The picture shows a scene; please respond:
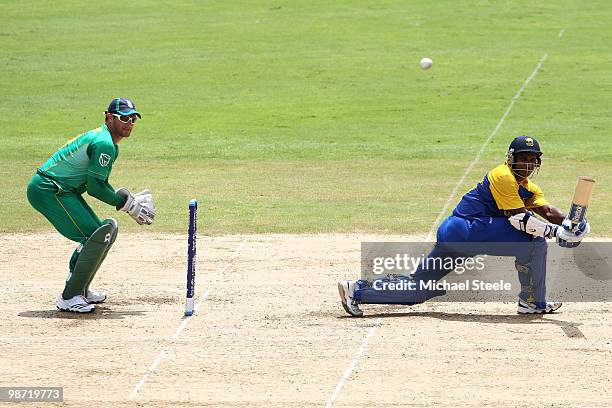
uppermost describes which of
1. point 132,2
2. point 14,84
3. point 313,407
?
point 132,2

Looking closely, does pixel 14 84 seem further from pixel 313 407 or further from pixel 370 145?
pixel 313 407

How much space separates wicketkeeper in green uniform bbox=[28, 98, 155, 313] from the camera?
12383 mm

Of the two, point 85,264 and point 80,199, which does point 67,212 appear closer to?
point 80,199

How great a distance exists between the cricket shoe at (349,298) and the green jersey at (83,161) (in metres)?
2.79

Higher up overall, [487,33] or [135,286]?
[487,33]

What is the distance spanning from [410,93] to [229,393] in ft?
76.2

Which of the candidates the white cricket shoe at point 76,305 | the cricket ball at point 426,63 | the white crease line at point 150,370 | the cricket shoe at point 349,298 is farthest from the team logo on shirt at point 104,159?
the cricket ball at point 426,63

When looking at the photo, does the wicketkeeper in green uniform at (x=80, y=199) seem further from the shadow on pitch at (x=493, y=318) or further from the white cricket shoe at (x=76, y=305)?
the shadow on pitch at (x=493, y=318)

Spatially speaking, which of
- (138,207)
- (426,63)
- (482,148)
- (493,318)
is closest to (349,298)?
(493,318)

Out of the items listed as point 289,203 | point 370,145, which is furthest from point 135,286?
point 370,145

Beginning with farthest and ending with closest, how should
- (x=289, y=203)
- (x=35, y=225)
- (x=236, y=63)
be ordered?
(x=236, y=63), (x=289, y=203), (x=35, y=225)

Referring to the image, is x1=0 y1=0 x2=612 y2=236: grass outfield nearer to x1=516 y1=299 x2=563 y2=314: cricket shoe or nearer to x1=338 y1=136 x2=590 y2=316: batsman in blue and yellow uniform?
x1=516 y1=299 x2=563 y2=314: cricket shoe

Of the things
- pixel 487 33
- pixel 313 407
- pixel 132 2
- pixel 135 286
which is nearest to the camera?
pixel 313 407

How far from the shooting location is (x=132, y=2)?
44.4 metres
